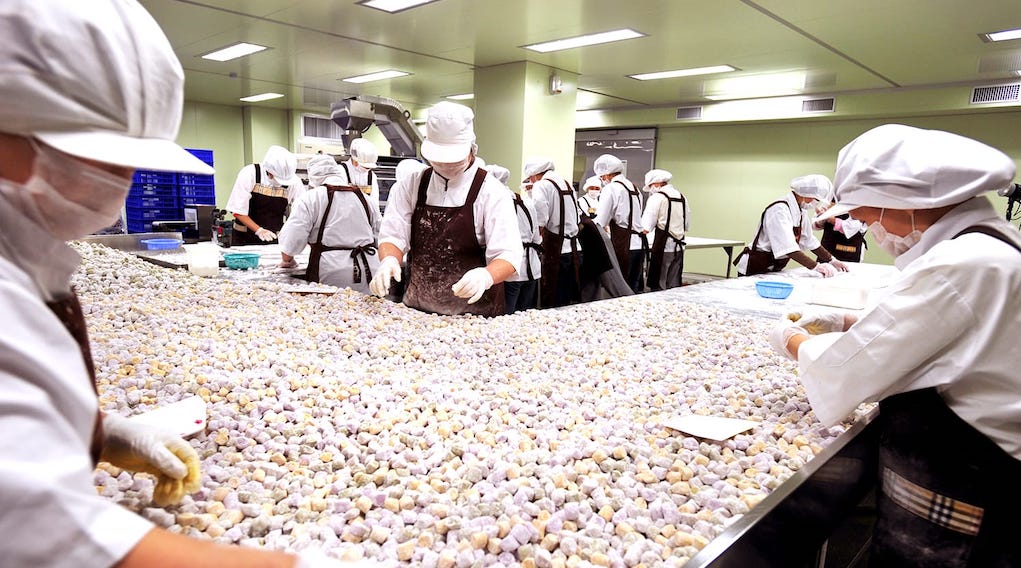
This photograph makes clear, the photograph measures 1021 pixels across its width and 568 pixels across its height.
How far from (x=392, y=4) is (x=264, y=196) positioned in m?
1.86

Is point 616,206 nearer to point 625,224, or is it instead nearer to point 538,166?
point 625,224

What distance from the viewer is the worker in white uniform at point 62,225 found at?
448mm

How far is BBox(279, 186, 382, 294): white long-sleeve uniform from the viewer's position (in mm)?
3387

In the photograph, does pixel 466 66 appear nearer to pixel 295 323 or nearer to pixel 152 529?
pixel 295 323

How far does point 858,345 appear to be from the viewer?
124 cm

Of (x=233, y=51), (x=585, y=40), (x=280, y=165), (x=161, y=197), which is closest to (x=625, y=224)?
(x=585, y=40)

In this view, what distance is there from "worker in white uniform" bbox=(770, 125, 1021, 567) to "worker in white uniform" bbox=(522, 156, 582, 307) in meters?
3.89

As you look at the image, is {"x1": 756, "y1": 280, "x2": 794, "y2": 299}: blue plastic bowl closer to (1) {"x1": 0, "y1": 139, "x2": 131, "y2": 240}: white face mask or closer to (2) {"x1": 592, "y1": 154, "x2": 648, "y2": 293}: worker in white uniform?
(2) {"x1": 592, "y1": 154, "x2": 648, "y2": 293}: worker in white uniform

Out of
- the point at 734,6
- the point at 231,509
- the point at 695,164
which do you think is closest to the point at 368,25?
the point at 734,6

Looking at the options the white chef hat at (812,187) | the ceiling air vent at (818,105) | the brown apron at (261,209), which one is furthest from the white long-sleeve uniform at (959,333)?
the ceiling air vent at (818,105)

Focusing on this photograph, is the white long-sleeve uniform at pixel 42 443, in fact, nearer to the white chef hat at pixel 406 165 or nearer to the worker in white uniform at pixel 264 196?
the worker in white uniform at pixel 264 196

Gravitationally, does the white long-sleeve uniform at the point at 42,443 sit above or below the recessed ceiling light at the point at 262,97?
below

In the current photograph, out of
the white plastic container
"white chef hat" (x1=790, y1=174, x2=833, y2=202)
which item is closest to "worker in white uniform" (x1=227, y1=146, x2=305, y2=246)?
the white plastic container

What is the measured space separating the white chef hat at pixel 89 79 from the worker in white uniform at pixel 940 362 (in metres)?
1.34
